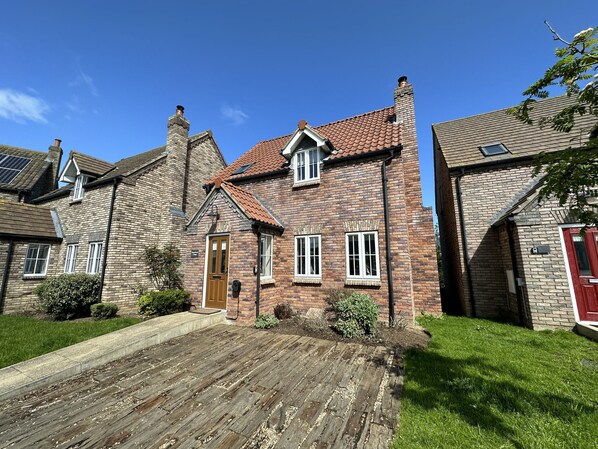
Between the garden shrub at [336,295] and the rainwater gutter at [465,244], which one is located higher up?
the rainwater gutter at [465,244]

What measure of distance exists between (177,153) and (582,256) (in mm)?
18048

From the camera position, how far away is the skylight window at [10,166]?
56.9 feet

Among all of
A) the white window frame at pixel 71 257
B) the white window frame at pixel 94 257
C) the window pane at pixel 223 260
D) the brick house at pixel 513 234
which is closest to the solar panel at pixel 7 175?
the white window frame at pixel 71 257

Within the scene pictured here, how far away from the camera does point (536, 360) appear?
524 cm

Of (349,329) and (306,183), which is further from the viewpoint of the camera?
(306,183)

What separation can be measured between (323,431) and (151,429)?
97.6 inches

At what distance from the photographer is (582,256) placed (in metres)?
7.33

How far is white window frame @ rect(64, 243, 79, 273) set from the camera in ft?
43.1

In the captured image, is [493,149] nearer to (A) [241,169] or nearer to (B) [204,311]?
(A) [241,169]

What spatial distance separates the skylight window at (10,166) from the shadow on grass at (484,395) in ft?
88.7

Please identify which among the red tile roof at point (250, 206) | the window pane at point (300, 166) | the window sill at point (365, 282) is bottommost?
the window sill at point (365, 282)

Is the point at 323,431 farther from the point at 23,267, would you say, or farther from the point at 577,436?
the point at 23,267

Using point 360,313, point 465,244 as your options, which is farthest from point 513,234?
point 360,313

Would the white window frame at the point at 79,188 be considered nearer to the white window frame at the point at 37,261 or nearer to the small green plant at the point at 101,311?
the white window frame at the point at 37,261
